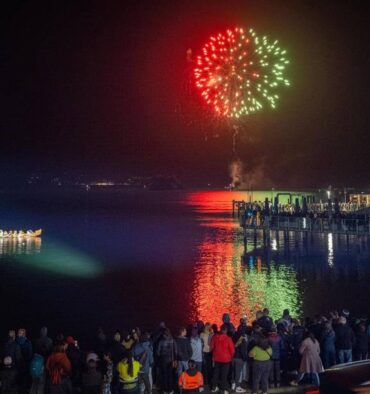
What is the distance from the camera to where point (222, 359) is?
1201cm

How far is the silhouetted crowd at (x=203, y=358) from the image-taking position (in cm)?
1127

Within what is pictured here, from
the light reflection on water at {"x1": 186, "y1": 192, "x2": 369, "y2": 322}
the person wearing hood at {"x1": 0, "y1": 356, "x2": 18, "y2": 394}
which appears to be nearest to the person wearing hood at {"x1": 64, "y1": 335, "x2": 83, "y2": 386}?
the person wearing hood at {"x1": 0, "y1": 356, "x2": 18, "y2": 394}

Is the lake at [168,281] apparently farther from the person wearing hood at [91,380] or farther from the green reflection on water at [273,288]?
the person wearing hood at [91,380]

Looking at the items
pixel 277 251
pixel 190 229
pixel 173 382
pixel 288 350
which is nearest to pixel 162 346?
pixel 173 382

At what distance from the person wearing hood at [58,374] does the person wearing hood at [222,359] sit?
368 centimetres

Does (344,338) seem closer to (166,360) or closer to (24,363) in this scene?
(166,360)

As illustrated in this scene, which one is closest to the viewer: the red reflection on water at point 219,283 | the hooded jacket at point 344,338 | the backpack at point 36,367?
the backpack at point 36,367

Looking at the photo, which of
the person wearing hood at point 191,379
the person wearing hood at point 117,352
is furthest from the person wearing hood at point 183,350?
the person wearing hood at point 191,379

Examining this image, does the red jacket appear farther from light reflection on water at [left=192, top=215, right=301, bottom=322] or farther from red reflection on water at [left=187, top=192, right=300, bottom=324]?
light reflection on water at [left=192, top=215, right=301, bottom=322]

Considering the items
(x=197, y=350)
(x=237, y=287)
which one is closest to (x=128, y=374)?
(x=197, y=350)

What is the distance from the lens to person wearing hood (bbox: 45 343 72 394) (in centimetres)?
1041

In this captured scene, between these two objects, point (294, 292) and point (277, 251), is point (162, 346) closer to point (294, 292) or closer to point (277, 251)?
point (294, 292)

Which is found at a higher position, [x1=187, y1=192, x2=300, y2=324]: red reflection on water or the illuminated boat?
the illuminated boat

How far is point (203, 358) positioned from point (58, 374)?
4324mm
